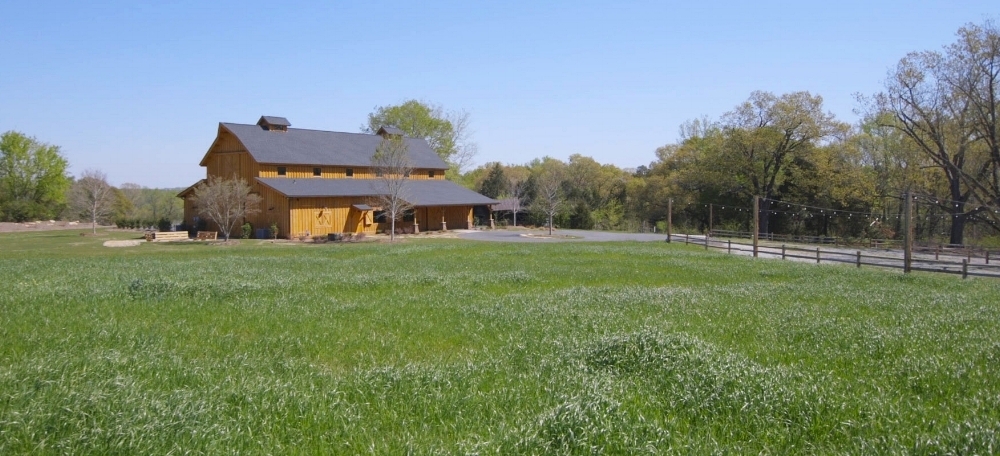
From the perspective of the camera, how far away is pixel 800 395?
6.26 metres

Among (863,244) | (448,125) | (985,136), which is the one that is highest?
(448,125)

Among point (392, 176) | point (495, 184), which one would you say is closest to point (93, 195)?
point (392, 176)

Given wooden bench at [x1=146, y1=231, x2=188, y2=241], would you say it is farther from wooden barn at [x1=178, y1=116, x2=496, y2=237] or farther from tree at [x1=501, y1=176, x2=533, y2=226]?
tree at [x1=501, y1=176, x2=533, y2=226]

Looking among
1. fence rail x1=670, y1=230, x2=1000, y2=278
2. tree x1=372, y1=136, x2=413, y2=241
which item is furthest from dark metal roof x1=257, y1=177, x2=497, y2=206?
fence rail x1=670, y1=230, x2=1000, y2=278

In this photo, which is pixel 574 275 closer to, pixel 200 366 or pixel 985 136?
pixel 200 366

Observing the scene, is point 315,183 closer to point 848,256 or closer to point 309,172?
point 309,172

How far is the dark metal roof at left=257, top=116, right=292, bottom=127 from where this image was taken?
189ft

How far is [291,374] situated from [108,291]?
347 inches

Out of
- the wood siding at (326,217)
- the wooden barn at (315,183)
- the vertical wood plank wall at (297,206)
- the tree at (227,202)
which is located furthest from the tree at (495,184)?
the tree at (227,202)

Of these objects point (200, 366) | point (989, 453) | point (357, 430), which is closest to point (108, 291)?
point (200, 366)

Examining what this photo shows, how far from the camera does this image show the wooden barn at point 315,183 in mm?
50562

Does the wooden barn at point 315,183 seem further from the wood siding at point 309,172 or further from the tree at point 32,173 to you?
the tree at point 32,173

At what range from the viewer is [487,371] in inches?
294

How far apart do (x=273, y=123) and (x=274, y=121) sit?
0.37 m
